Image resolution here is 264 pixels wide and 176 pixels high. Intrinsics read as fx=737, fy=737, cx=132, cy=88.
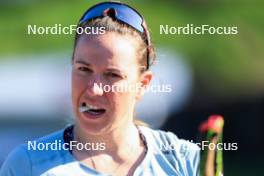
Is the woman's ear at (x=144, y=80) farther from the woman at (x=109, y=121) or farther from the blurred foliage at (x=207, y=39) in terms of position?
the blurred foliage at (x=207, y=39)

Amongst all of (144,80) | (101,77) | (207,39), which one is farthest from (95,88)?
(207,39)

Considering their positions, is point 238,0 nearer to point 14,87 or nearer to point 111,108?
point 14,87

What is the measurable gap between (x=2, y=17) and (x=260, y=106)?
1413 millimetres

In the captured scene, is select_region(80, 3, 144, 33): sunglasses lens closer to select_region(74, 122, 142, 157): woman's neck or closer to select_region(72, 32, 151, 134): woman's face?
select_region(72, 32, 151, 134): woman's face

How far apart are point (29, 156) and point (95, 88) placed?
186 mm

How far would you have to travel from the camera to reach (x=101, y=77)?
4.84 feet

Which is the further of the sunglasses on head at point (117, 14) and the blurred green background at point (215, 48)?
the blurred green background at point (215, 48)

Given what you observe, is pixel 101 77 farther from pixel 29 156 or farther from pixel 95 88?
pixel 29 156

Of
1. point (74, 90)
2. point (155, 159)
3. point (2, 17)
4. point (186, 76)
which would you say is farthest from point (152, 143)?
point (2, 17)

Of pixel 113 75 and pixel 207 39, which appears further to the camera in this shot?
pixel 207 39

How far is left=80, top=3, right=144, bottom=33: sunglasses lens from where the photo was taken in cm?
150

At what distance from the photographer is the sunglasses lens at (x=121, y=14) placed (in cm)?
150

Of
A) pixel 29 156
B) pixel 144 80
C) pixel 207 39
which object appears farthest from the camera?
pixel 207 39

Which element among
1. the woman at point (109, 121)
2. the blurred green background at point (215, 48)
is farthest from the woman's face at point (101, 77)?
the blurred green background at point (215, 48)
